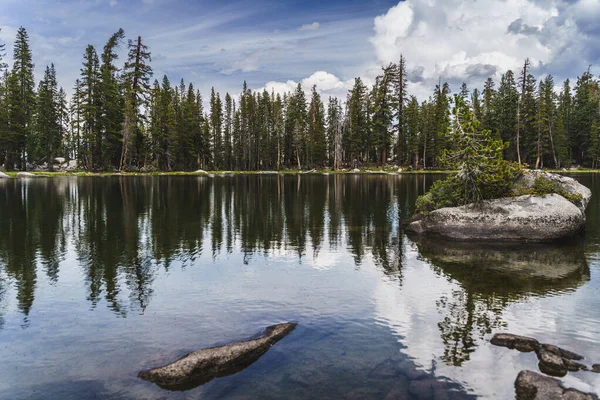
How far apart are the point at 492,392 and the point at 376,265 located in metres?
8.78

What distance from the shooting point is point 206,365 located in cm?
795

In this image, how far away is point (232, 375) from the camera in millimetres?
7855

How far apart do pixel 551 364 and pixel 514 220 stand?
13.8 m

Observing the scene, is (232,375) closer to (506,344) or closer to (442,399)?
(442,399)

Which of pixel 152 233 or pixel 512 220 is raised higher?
pixel 512 220

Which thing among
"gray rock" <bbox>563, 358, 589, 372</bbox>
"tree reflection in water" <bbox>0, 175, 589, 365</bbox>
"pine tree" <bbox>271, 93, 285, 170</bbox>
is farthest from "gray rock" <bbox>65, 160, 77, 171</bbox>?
"gray rock" <bbox>563, 358, 589, 372</bbox>

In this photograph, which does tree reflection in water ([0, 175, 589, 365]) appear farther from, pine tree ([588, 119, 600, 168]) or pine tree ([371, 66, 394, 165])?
pine tree ([588, 119, 600, 168])

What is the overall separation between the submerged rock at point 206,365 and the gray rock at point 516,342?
533cm

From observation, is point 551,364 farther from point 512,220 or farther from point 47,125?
point 47,125

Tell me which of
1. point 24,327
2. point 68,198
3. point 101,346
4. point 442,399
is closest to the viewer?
point 442,399

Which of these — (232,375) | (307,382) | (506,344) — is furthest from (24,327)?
(506,344)

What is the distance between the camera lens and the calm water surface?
7723 millimetres

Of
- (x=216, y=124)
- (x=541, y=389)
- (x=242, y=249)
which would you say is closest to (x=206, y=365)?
(x=541, y=389)

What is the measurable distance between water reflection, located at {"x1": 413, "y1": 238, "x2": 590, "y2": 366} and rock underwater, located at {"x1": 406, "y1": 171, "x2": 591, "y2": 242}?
83 centimetres
